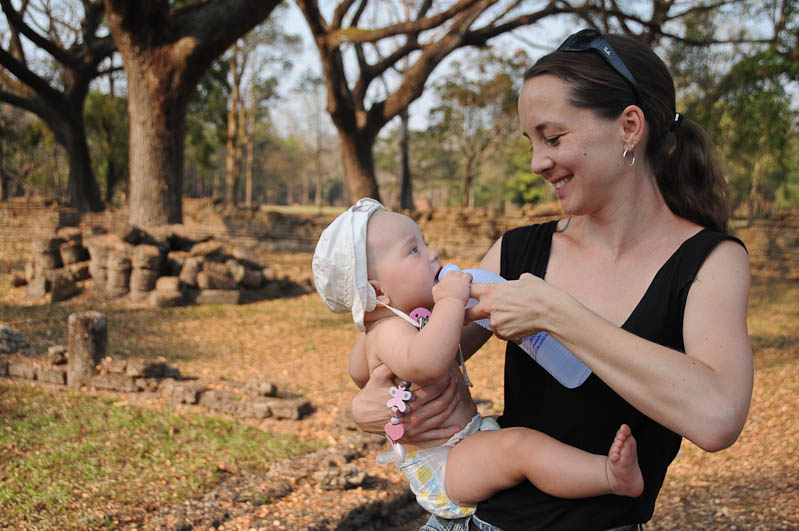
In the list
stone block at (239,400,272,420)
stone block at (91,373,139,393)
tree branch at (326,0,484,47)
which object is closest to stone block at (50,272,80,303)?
stone block at (91,373,139,393)

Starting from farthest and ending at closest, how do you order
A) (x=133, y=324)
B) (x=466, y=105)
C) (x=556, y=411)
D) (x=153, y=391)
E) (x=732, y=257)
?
(x=466, y=105) < (x=133, y=324) < (x=153, y=391) < (x=556, y=411) < (x=732, y=257)

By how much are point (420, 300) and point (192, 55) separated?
34.7ft

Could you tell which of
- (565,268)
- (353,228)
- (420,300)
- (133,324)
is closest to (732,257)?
(565,268)

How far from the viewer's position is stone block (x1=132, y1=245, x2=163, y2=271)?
9.70 metres

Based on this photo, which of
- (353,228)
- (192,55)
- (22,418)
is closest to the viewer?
(353,228)

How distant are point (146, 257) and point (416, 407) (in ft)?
29.1

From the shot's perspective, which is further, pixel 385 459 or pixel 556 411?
pixel 385 459

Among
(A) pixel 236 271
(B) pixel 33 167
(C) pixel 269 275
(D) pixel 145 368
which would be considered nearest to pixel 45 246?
(A) pixel 236 271

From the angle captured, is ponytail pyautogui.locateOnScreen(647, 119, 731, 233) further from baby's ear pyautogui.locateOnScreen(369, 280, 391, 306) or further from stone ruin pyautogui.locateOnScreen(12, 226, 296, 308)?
stone ruin pyautogui.locateOnScreen(12, 226, 296, 308)

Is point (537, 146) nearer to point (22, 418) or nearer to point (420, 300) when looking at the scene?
point (420, 300)

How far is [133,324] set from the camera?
8.35 m

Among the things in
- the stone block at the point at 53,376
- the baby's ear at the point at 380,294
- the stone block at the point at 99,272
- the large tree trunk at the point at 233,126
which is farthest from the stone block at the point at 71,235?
the large tree trunk at the point at 233,126

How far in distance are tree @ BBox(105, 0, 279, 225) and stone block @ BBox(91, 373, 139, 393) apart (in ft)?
22.2

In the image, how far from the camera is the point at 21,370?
18.4 ft
